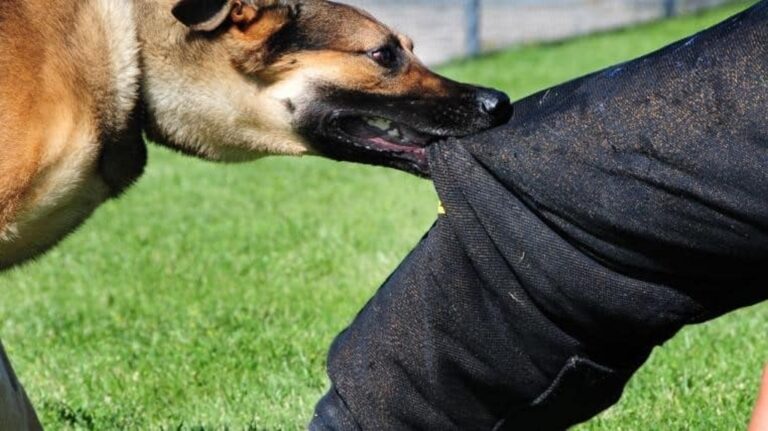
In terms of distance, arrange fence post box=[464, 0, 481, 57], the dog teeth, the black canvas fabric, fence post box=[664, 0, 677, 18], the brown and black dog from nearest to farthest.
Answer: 1. the black canvas fabric
2. the brown and black dog
3. the dog teeth
4. fence post box=[464, 0, 481, 57]
5. fence post box=[664, 0, 677, 18]

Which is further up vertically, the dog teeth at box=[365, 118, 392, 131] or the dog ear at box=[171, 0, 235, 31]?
the dog ear at box=[171, 0, 235, 31]

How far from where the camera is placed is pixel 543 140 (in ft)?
10.5

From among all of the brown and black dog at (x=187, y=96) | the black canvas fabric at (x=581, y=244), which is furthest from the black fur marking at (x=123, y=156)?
the black canvas fabric at (x=581, y=244)

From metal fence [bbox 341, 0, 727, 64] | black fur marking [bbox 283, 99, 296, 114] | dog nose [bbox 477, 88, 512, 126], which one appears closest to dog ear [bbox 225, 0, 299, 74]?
black fur marking [bbox 283, 99, 296, 114]

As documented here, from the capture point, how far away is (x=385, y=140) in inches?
160

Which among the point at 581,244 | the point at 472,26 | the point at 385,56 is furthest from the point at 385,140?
the point at 472,26

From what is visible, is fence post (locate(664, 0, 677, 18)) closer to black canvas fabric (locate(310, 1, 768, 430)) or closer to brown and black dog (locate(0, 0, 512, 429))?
brown and black dog (locate(0, 0, 512, 429))

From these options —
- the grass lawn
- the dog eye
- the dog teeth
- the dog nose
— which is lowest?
the grass lawn

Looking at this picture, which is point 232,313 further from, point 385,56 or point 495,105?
point 495,105

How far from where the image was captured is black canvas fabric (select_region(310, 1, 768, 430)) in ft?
9.79

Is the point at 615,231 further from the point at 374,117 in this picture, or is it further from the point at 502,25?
the point at 502,25

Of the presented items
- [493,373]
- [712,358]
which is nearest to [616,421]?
[712,358]

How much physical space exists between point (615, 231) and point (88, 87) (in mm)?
1606

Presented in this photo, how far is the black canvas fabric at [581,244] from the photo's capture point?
2984mm
